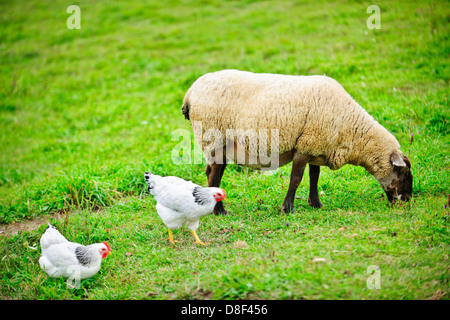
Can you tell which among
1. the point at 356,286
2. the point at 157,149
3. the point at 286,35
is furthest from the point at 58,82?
the point at 356,286

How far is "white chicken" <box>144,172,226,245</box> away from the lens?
18.1 ft

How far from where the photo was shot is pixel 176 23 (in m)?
16.2

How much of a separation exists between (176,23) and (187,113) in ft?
33.7

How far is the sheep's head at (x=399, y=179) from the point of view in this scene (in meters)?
6.16

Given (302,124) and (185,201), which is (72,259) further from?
(302,124)

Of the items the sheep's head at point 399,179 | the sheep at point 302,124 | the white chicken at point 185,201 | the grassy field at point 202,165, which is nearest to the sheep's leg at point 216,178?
the grassy field at point 202,165

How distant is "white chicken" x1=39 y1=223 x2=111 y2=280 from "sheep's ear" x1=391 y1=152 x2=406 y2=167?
4166 millimetres

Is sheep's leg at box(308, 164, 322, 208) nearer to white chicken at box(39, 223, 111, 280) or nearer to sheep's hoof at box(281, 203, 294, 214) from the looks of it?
sheep's hoof at box(281, 203, 294, 214)

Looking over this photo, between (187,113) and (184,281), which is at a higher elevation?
(187,113)

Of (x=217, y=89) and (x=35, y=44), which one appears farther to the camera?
(x=35, y=44)

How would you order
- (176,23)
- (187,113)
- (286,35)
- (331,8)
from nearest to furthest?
(187,113) < (286,35) < (331,8) < (176,23)

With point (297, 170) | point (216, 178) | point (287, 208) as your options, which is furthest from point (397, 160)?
point (216, 178)

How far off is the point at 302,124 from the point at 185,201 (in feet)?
6.78
